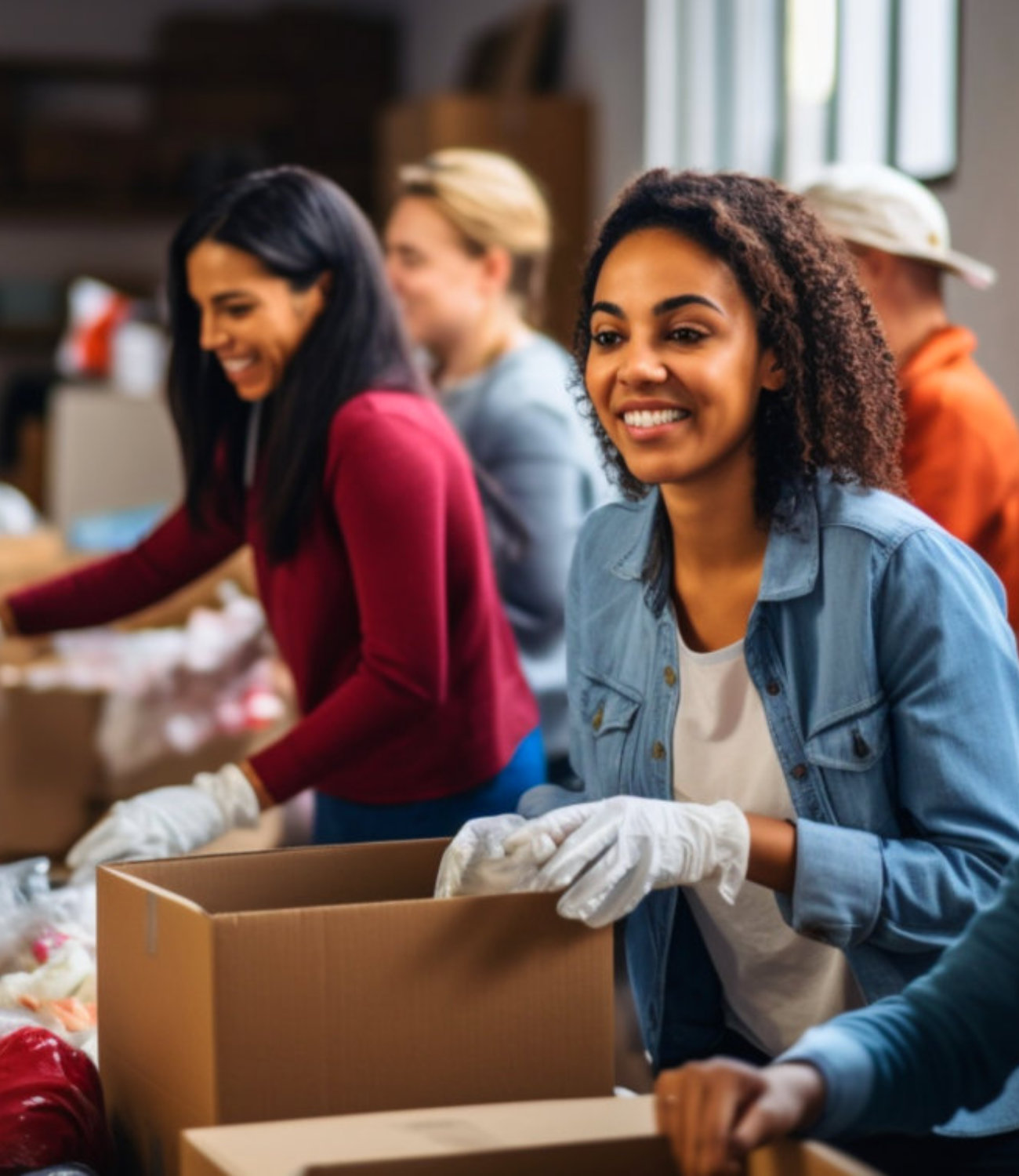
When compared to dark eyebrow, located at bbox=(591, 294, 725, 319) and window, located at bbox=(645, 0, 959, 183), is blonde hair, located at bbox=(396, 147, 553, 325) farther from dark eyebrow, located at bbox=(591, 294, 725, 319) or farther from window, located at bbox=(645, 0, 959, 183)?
dark eyebrow, located at bbox=(591, 294, 725, 319)

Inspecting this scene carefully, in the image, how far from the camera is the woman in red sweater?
1.84 metres

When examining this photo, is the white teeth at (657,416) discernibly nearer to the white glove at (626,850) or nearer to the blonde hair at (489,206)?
the white glove at (626,850)

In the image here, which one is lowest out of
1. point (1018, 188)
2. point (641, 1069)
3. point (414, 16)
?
point (641, 1069)

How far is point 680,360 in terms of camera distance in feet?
4.65

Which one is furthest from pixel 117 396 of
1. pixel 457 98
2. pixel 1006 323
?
pixel 1006 323

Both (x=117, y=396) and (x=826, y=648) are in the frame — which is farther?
(x=117, y=396)

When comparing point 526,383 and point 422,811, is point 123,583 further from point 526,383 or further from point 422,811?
point 526,383

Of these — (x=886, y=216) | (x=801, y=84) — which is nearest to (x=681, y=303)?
(x=886, y=216)

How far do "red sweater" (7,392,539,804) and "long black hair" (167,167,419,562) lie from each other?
0.03 meters

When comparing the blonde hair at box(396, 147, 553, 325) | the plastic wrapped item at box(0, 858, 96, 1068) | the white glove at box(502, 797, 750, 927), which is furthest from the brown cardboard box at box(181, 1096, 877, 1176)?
the blonde hair at box(396, 147, 553, 325)

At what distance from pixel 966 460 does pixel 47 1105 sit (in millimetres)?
1400

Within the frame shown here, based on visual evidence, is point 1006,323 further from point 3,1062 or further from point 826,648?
point 3,1062

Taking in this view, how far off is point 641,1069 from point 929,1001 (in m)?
1.32

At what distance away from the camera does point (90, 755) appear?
3096mm
